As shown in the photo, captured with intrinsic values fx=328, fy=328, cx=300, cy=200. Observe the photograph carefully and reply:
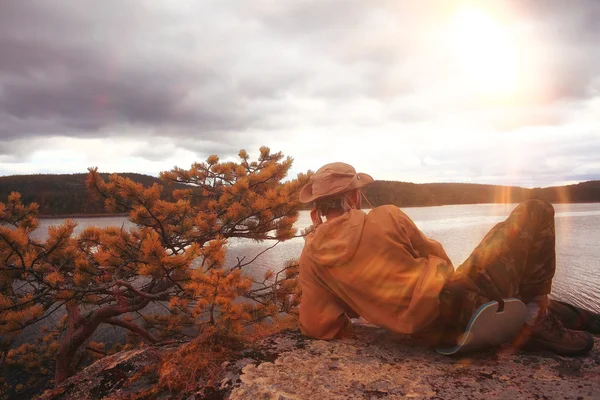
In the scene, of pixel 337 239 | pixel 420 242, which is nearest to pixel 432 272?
pixel 420 242

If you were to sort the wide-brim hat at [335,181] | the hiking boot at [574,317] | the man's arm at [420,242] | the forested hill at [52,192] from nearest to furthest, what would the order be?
the man's arm at [420,242]
the wide-brim hat at [335,181]
the hiking boot at [574,317]
the forested hill at [52,192]

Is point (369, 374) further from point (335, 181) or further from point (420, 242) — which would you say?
point (335, 181)

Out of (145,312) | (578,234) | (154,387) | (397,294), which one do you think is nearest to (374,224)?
(397,294)

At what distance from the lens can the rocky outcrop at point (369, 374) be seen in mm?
1692

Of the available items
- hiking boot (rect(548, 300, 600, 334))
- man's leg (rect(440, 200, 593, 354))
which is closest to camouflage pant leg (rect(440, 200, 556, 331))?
man's leg (rect(440, 200, 593, 354))

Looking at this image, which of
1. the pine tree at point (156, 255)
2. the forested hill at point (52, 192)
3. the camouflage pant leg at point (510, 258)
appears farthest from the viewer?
the forested hill at point (52, 192)

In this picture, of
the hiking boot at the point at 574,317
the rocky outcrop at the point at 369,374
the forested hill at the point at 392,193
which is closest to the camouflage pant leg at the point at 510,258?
the rocky outcrop at the point at 369,374

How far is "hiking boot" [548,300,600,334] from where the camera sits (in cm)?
241

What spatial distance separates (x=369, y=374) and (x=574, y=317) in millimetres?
1699

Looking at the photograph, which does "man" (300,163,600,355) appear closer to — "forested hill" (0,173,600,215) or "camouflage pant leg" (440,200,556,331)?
"camouflage pant leg" (440,200,556,331)

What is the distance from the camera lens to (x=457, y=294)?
2.00m

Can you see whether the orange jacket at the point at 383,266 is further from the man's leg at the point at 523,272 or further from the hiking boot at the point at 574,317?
the hiking boot at the point at 574,317

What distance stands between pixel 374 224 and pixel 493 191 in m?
63.3

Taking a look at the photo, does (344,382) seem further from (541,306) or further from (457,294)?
(541,306)
